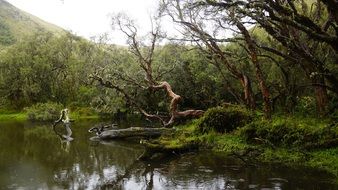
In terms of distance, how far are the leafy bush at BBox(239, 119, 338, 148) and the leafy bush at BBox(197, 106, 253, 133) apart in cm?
266

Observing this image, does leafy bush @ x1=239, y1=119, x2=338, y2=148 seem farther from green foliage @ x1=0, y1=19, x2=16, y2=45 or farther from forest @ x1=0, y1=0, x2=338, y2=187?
green foliage @ x1=0, y1=19, x2=16, y2=45

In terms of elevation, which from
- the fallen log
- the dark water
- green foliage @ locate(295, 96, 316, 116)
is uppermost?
green foliage @ locate(295, 96, 316, 116)

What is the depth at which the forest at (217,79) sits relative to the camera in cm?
1608

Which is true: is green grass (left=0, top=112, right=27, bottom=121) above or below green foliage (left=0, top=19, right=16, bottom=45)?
below

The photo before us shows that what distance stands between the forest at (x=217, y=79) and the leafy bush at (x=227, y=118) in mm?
54

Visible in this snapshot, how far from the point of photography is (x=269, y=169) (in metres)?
14.7

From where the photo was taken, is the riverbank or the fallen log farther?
the fallen log

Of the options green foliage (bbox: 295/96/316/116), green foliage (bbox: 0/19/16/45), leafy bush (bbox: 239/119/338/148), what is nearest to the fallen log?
leafy bush (bbox: 239/119/338/148)

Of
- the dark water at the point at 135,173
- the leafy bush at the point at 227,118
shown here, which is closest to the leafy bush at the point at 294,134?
the dark water at the point at 135,173

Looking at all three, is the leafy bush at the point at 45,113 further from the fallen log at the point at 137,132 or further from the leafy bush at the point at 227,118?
the leafy bush at the point at 227,118

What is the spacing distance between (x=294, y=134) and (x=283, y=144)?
646 millimetres

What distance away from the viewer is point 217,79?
35.2 meters

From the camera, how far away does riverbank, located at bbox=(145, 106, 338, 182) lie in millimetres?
15484

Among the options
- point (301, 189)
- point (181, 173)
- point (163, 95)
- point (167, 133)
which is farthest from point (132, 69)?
point (301, 189)
